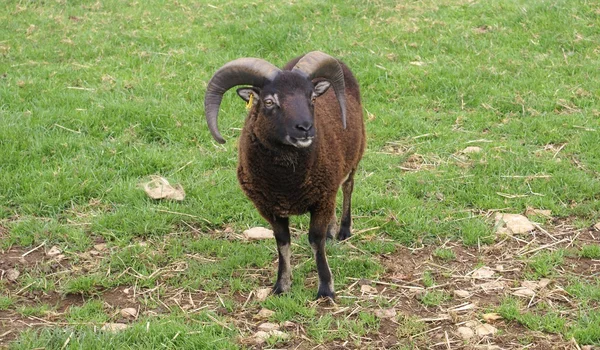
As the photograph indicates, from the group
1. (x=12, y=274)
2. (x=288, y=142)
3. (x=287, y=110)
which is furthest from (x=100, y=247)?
(x=287, y=110)

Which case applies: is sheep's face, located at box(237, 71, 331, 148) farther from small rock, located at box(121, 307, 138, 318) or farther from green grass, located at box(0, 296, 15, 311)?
green grass, located at box(0, 296, 15, 311)

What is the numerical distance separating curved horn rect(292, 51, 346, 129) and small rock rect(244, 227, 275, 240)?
4.86ft

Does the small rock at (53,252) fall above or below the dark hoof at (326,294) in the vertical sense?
below

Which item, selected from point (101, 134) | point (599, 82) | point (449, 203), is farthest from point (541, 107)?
point (101, 134)

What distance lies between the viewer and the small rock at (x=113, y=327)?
18.9ft

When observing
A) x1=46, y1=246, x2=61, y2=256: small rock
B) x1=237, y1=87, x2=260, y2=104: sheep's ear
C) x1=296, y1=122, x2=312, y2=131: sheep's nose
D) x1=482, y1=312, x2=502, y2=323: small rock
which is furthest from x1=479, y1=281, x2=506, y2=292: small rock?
x1=46, y1=246, x2=61, y2=256: small rock

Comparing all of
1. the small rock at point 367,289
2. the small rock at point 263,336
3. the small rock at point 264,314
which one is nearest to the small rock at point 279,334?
the small rock at point 263,336

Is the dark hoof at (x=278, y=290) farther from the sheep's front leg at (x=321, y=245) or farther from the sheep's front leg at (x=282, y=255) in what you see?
the sheep's front leg at (x=321, y=245)

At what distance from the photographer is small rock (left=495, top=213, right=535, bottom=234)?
7.38 meters

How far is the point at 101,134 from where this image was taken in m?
9.30

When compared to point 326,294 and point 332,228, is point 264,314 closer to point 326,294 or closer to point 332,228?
point 326,294

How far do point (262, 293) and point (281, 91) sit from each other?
5.65ft

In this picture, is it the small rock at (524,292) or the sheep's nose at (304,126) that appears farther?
the small rock at (524,292)

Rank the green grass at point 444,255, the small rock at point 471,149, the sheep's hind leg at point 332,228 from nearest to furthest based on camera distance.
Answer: the green grass at point 444,255, the sheep's hind leg at point 332,228, the small rock at point 471,149
